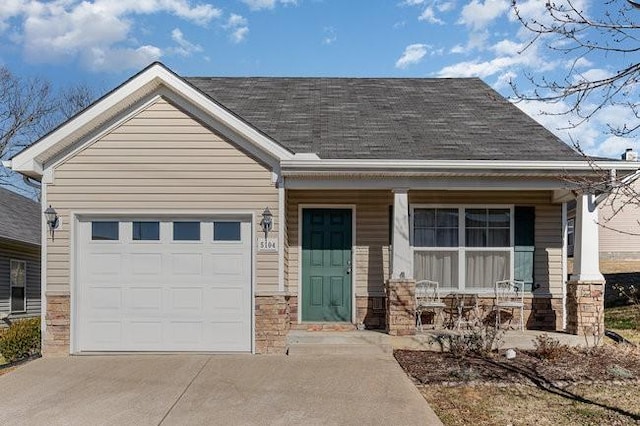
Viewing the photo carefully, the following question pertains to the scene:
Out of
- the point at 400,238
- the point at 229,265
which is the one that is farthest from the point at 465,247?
the point at 229,265

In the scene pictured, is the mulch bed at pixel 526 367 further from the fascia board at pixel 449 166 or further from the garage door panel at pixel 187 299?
the garage door panel at pixel 187 299

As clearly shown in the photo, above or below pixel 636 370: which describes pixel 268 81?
above

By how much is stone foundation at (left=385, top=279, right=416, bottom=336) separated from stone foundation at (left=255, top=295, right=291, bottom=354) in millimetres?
1771

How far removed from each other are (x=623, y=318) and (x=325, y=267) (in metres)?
8.23

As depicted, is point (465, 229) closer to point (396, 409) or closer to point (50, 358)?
point (396, 409)

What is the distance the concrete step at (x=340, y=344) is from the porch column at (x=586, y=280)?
318 cm

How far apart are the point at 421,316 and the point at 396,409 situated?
4441 mm

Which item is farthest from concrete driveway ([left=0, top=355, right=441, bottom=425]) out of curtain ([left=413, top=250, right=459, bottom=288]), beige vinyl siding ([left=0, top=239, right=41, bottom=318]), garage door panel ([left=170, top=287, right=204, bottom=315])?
beige vinyl siding ([left=0, top=239, right=41, bottom=318])

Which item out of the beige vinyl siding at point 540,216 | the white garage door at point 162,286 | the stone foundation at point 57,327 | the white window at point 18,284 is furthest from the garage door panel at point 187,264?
the white window at point 18,284

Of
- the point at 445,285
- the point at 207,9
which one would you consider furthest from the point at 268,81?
the point at 445,285

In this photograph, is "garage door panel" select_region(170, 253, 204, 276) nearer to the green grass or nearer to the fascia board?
the fascia board

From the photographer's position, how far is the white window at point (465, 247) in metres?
10.4

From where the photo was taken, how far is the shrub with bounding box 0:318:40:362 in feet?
29.6

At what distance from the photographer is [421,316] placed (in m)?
10.3
